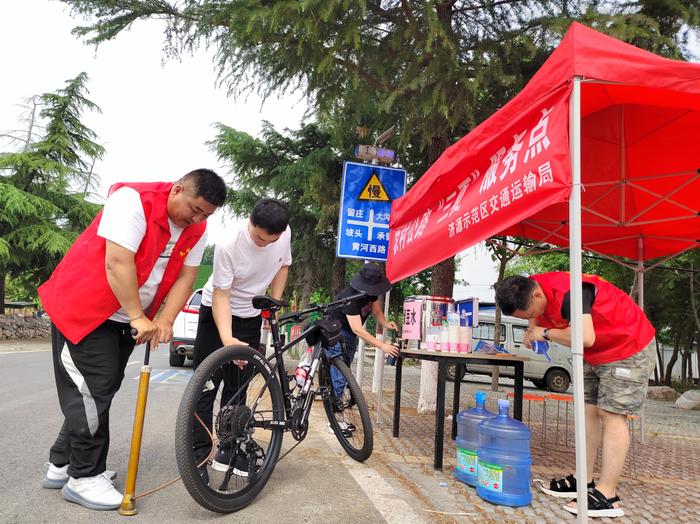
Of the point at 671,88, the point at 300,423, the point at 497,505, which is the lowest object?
the point at 497,505

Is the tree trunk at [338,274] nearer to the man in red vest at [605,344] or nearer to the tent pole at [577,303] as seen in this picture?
the man in red vest at [605,344]

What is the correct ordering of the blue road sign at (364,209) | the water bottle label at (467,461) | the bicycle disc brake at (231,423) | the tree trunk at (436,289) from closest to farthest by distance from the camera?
the bicycle disc brake at (231,423) → the water bottle label at (467,461) → the blue road sign at (364,209) → the tree trunk at (436,289)

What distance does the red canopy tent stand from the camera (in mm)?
2873

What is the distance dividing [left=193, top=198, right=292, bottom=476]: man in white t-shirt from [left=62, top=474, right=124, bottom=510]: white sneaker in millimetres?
517

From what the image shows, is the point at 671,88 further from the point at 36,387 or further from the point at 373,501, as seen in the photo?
the point at 36,387

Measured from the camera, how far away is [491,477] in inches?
140

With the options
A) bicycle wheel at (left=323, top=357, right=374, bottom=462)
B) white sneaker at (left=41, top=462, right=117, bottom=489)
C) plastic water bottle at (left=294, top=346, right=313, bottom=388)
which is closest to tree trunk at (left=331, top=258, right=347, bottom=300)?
bicycle wheel at (left=323, top=357, right=374, bottom=462)

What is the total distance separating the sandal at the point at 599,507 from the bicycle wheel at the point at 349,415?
142 centimetres

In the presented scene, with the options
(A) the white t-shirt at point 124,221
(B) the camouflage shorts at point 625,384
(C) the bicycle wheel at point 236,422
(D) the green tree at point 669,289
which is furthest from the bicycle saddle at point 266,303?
(D) the green tree at point 669,289

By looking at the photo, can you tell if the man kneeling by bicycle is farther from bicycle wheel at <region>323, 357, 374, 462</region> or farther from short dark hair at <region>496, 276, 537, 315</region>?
short dark hair at <region>496, 276, 537, 315</region>

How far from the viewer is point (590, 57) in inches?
114

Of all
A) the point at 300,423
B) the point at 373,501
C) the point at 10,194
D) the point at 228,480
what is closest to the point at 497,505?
the point at 373,501

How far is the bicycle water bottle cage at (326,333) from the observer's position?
4129 millimetres

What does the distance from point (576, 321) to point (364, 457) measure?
80.2 inches
